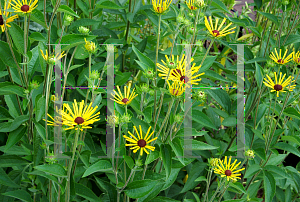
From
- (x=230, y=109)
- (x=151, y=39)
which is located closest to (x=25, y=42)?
(x=151, y=39)

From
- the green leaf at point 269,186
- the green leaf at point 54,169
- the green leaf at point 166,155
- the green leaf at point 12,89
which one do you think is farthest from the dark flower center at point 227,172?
the green leaf at point 12,89

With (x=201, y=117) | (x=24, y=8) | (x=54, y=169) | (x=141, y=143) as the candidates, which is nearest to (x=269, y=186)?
(x=201, y=117)

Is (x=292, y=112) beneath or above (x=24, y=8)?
beneath

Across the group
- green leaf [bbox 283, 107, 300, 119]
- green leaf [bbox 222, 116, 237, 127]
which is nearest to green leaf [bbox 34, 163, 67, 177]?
green leaf [bbox 222, 116, 237, 127]

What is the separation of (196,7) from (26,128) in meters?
0.64

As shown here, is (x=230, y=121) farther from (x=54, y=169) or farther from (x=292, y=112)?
(x=54, y=169)

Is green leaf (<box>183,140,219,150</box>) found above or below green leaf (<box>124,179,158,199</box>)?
above

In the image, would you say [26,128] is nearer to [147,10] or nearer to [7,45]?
[7,45]

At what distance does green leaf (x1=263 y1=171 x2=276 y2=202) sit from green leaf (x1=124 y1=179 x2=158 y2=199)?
52 centimetres

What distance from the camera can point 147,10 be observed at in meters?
1.21

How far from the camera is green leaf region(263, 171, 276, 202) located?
1.10 meters

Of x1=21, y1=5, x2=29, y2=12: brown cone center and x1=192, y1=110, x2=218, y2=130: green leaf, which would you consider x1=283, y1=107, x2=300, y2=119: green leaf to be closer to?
x1=192, y1=110, x2=218, y2=130: green leaf

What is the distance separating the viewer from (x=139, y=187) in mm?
813

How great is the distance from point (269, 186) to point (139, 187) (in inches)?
22.4
